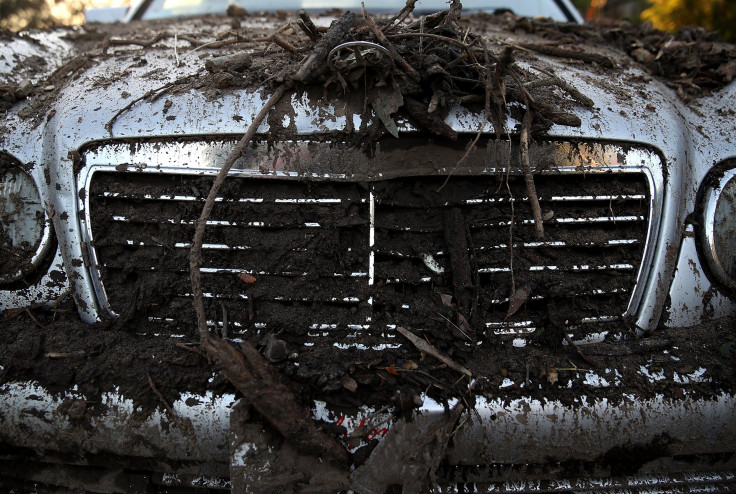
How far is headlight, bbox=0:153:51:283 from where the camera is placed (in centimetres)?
163

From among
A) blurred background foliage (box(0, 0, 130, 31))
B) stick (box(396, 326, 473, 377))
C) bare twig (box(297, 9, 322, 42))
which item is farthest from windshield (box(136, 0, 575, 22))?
blurred background foliage (box(0, 0, 130, 31))

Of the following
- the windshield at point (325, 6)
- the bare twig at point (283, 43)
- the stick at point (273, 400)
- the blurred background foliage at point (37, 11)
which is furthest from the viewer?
the blurred background foliage at point (37, 11)

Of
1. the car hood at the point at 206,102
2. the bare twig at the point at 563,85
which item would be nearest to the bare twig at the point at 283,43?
the car hood at the point at 206,102

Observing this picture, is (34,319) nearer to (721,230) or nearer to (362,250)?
(362,250)

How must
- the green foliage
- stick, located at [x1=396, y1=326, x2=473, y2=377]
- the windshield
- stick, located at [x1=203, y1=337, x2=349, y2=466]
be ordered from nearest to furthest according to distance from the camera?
1. stick, located at [x1=203, y1=337, x2=349, y2=466]
2. stick, located at [x1=396, y1=326, x2=473, y2=377]
3. the windshield
4. the green foliage

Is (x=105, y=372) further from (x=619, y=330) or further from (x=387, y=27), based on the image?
(x=619, y=330)

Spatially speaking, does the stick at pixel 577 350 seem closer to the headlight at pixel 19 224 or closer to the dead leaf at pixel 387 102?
the dead leaf at pixel 387 102

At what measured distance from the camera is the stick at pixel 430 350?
1446 millimetres

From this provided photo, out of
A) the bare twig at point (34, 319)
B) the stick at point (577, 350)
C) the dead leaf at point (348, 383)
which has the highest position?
the bare twig at point (34, 319)

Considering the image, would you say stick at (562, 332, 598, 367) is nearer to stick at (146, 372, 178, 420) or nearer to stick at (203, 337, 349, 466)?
stick at (203, 337, 349, 466)

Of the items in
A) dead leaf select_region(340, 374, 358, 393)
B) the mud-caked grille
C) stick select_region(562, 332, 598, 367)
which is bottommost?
stick select_region(562, 332, 598, 367)

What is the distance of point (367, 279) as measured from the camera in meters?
1.59

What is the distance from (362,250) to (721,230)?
1166 mm

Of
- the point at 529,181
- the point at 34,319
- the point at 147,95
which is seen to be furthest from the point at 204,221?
the point at 529,181
